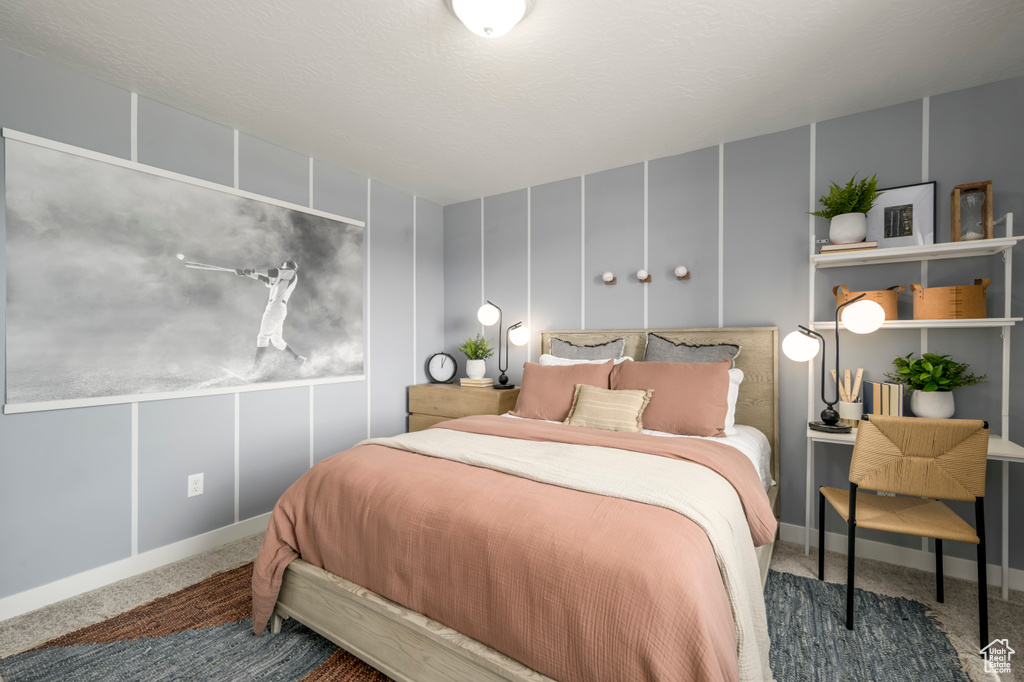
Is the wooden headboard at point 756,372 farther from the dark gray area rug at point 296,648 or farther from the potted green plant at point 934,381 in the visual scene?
the dark gray area rug at point 296,648

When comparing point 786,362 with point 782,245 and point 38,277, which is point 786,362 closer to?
point 782,245

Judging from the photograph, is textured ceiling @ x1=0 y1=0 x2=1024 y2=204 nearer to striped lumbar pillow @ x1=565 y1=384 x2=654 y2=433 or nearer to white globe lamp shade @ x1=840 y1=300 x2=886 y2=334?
white globe lamp shade @ x1=840 y1=300 x2=886 y2=334

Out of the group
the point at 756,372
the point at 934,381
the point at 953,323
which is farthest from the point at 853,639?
the point at 953,323

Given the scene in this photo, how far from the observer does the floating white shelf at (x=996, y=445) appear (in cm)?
195

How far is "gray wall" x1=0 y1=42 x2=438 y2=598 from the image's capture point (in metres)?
2.06

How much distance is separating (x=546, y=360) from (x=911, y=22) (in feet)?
8.11

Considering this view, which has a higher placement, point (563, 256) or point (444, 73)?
point (444, 73)

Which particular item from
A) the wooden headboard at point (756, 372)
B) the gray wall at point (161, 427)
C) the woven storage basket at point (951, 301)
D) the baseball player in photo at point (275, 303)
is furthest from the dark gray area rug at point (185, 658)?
the woven storage basket at point (951, 301)

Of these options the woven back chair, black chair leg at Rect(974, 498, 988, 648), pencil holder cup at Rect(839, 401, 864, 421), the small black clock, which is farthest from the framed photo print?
the small black clock

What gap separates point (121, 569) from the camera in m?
2.32

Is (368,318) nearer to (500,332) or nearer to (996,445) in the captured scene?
(500,332)

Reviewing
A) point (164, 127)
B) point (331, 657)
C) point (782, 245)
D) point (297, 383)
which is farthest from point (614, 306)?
point (164, 127)

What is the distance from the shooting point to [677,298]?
10.4ft
